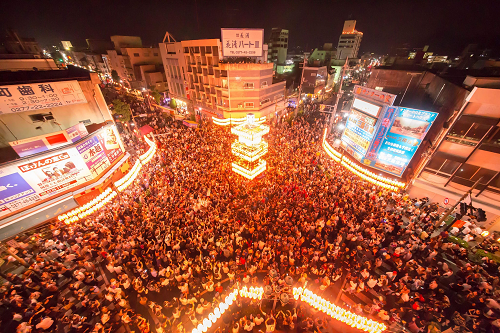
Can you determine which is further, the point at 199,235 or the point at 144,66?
the point at 144,66

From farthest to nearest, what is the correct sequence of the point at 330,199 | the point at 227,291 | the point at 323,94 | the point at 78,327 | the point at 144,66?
the point at 323,94 < the point at 144,66 < the point at 330,199 < the point at 227,291 < the point at 78,327

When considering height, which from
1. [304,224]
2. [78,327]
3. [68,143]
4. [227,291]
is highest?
[68,143]

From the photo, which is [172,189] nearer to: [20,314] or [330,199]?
[20,314]

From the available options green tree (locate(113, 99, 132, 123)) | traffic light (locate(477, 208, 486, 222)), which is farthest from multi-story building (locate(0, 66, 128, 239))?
traffic light (locate(477, 208, 486, 222))

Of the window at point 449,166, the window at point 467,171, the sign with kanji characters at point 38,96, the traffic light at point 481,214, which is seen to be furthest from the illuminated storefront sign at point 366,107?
the sign with kanji characters at point 38,96

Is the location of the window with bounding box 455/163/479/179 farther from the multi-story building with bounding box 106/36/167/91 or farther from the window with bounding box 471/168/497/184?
the multi-story building with bounding box 106/36/167/91

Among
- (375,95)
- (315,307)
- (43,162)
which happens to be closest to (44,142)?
(43,162)

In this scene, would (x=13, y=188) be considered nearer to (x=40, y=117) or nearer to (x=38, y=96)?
(x=40, y=117)

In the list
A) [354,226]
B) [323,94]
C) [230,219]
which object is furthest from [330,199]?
[323,94]
